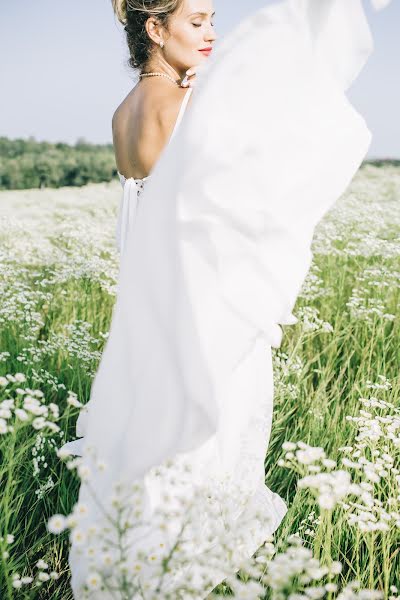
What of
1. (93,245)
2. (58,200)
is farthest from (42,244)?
(58,200)

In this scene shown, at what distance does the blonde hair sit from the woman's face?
0.04 meters

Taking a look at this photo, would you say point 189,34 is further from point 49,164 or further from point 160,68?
point 49,164

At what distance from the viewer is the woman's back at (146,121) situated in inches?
90.7

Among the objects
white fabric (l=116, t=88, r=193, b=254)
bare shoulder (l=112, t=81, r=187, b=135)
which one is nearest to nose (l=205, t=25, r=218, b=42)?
bare shoulder (l=112, t=81, r=187, b=135)

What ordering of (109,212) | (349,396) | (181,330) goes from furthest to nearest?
(109,212) < (349,396) < (181,330)

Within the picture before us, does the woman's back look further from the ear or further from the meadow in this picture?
the meadow

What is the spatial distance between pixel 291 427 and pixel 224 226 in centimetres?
165

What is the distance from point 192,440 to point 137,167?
1198 mm

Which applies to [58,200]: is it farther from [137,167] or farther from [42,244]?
[137,167]

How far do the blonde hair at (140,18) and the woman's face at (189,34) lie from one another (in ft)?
0.12

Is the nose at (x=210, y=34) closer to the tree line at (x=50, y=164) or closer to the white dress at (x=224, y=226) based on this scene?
the white dress at (x=224, y=226)

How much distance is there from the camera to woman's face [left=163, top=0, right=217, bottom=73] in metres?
2.55

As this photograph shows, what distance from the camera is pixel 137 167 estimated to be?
8.31 ft

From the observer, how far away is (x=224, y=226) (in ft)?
5.94
